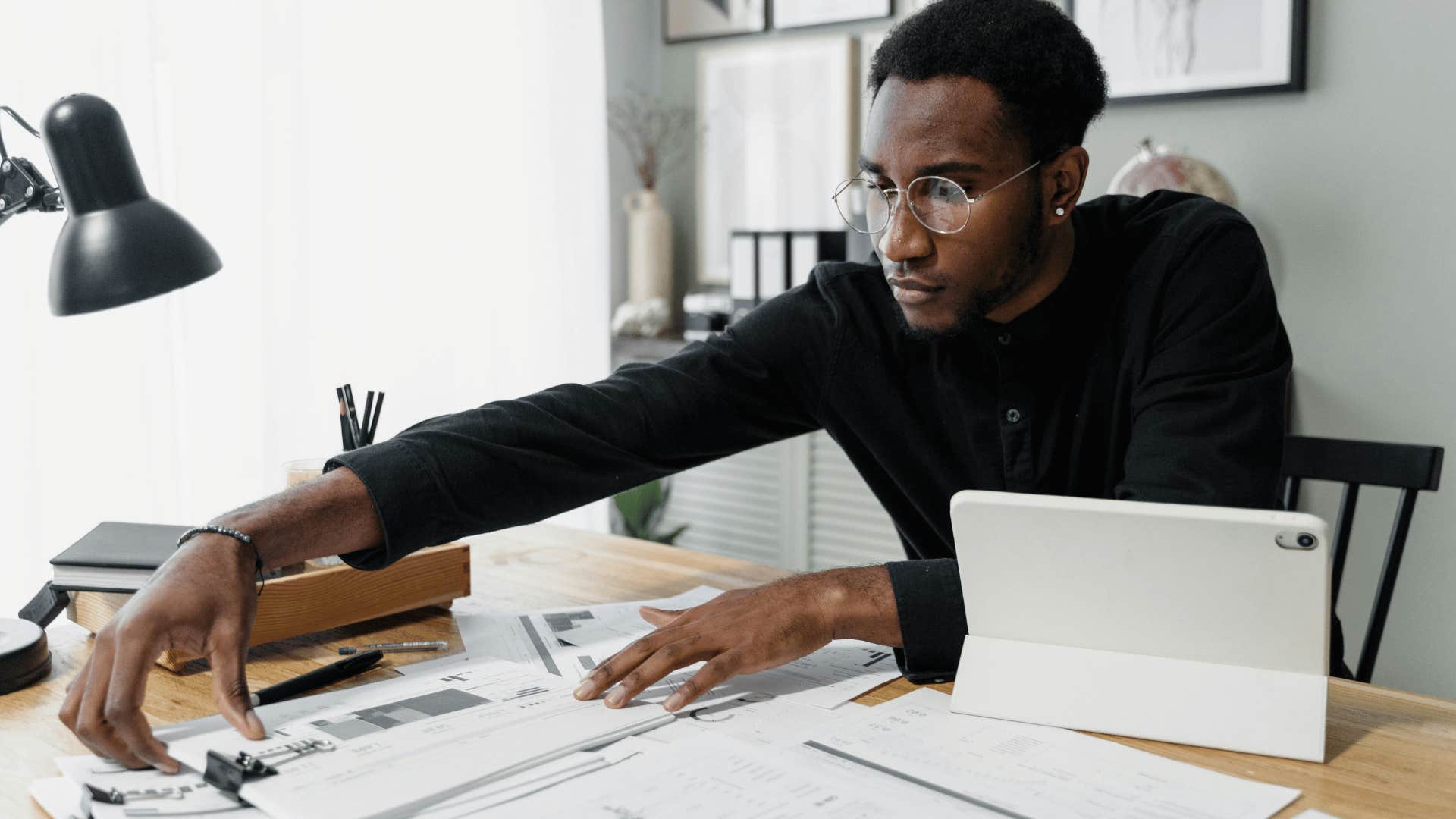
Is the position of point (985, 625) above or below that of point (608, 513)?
above

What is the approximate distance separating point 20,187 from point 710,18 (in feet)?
8.41

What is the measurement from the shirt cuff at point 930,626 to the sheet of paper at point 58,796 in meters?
0.63

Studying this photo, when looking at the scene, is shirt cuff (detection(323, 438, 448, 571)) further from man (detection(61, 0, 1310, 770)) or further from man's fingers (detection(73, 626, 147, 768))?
man's fingers (detection(73, 626, 147, 768))

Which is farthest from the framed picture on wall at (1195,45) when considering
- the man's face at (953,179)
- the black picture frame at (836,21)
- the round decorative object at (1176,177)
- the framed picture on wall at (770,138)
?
the man's face at (953,179)

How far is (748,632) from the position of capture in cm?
103

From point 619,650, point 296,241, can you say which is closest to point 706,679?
point 619,650

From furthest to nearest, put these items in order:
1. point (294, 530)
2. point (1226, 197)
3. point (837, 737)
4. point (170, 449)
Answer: point (1226, 197) → point (170, 449) → point (294, 530) → point (837, 737)

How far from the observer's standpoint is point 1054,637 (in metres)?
0.96

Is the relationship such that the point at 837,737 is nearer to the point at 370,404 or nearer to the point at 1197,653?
the point at 1197,653

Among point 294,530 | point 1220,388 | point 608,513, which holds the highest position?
point 1220,388

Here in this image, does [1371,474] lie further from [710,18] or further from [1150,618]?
[710,18]

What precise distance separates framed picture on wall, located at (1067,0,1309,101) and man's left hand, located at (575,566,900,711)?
1814 millimetres

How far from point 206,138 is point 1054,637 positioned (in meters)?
1.98

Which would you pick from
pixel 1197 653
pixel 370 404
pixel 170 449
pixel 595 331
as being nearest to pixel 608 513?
pixel 595 331
